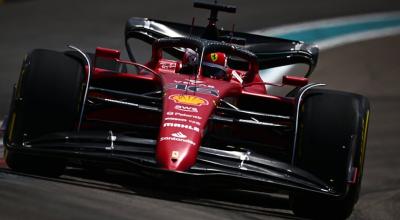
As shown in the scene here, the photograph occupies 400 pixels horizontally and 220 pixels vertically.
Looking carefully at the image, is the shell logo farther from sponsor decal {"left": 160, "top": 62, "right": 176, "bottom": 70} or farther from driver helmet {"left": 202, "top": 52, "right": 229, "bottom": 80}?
sponsor decal {"left": 160, "top": 62, "right": 176, "bottom": 70}

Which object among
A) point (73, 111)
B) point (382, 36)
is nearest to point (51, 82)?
point (73, 111)

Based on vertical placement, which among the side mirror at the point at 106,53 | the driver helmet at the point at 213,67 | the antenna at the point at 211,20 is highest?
the antenna at the point at 211,20

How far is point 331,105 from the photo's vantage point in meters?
7.82

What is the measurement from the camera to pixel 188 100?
311 inches

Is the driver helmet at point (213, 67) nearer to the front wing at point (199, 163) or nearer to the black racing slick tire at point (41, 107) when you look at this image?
the black racing slick tire at point (41, 107)

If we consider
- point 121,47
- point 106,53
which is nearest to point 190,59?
point 106,53

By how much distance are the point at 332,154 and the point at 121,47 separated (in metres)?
9.28

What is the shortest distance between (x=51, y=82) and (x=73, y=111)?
0.92ft

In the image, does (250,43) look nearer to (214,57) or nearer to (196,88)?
(214,57)

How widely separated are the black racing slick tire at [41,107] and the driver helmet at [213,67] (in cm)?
162

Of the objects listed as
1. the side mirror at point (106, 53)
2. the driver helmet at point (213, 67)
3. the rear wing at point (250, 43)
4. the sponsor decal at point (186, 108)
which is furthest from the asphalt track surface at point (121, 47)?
the rear wing at point (250, 43)

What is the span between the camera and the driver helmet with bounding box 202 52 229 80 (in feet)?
30.6

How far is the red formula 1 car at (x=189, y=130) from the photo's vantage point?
24.2 ft

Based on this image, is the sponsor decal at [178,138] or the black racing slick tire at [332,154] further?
the black racing slick tire at [332,154]
